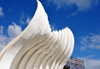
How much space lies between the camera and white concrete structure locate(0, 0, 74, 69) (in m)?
5.36

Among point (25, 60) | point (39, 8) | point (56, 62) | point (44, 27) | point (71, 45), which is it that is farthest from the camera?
point (71, 45)

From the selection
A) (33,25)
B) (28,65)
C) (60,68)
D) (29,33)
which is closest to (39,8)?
(33,25)

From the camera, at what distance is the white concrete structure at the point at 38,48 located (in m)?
5.36

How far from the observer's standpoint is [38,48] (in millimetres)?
7367

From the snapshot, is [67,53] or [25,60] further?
[67,53]

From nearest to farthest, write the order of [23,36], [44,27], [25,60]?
[23,36]
[44,27]
[25,60]

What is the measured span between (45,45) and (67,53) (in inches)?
115

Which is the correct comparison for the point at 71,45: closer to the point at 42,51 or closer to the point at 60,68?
the point at 60,68

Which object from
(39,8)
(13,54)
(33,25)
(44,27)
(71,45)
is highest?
(71,45)

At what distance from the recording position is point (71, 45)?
10000 millimetres

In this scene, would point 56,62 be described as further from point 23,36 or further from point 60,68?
point 23,36

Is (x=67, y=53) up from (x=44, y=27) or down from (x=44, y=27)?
up

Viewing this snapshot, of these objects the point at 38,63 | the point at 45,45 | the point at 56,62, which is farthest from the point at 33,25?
the point at 56,62

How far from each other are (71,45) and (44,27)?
448cm
